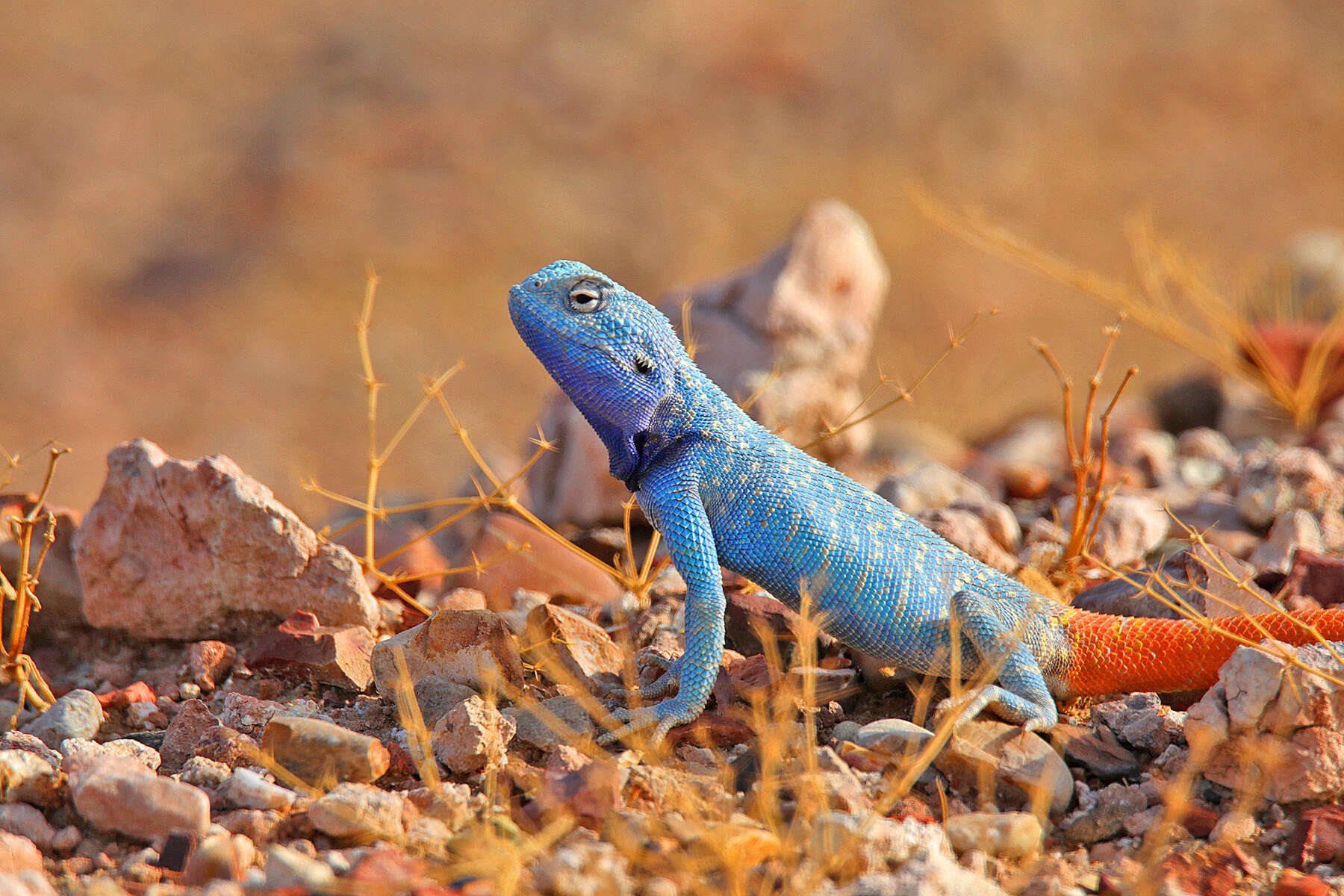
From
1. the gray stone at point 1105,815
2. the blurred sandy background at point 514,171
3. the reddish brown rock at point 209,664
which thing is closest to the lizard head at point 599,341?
the reddish brown rock at point 209,664

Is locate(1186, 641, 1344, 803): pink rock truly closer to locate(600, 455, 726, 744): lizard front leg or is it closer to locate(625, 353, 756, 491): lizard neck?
locate(600, 455, 726, 744): lizard front leg

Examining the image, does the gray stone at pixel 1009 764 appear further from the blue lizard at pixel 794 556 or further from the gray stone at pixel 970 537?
the gray stone at pixel 970 537

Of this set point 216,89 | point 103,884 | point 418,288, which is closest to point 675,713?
point 103,884

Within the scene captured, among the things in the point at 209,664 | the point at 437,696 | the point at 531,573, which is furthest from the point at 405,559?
the point at 437,696

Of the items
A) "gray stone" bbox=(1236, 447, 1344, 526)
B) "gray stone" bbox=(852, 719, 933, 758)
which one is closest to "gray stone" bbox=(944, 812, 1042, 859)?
"gray stone" bbox=(852, 719, 933, 758)

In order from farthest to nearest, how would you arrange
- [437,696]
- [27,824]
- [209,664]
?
[209,664]
[437,696]
[27,824]

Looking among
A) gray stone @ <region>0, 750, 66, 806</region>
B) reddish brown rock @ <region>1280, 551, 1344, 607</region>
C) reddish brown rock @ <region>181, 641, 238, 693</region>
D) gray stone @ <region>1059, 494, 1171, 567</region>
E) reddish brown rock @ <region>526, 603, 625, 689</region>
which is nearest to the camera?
gray stone @ <region>0, 750, 66, 806</region>

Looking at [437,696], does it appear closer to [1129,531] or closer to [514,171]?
[1129,531]
